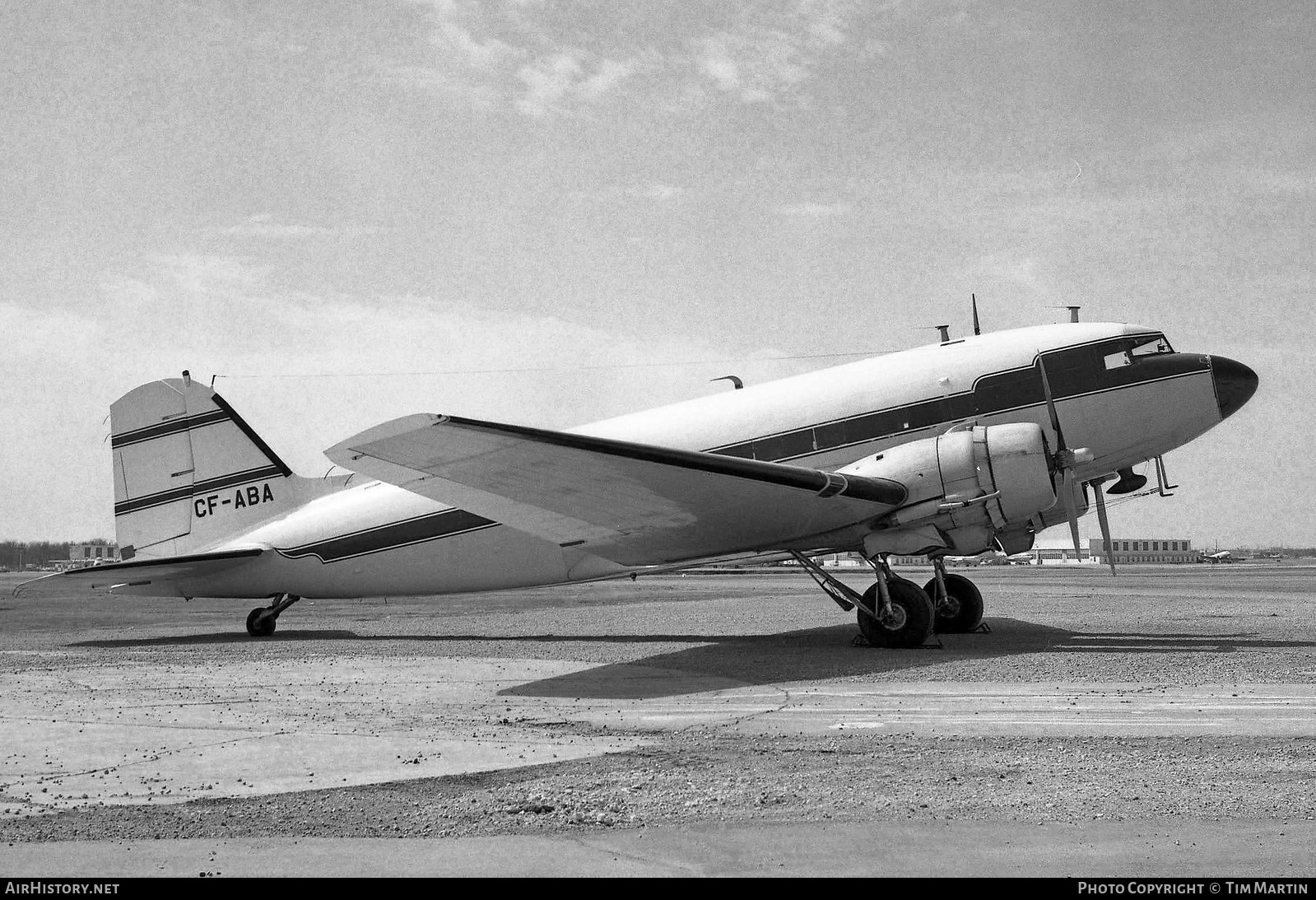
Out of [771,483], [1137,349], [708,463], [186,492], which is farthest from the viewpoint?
[186,492]

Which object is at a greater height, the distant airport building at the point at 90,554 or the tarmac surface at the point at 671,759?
the distant airport building at the point at 90,554

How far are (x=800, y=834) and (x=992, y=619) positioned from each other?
61.8ft

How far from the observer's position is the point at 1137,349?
57.9 ft

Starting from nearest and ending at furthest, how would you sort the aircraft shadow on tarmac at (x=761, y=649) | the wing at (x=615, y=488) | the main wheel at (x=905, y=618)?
the wing at (x=615, y=488)
the aircraft shadow on tarmac at (x=761, y=649)
the main wheel at (x=905, y=618)

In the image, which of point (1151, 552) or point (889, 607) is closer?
point (889, 607)

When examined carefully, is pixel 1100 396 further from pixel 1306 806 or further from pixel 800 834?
pixel 800 834

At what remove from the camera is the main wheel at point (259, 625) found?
21.5 meters

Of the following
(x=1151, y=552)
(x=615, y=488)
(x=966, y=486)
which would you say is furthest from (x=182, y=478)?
(x=1151, y=552)

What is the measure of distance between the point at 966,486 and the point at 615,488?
5282mm

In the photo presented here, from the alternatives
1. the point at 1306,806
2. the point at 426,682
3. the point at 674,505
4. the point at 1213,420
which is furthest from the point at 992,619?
the point at 1306,806

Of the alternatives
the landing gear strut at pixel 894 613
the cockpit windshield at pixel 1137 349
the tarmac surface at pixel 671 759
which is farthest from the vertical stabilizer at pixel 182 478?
the cockpit windshield at pixel 1137 349

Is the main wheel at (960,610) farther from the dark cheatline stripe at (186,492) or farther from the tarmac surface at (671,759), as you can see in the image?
the dark cheatline stripe at (186,492)

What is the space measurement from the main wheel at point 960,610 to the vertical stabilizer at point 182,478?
41.5 feet

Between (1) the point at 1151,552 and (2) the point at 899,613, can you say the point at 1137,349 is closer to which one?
(2) the point at 899,613
